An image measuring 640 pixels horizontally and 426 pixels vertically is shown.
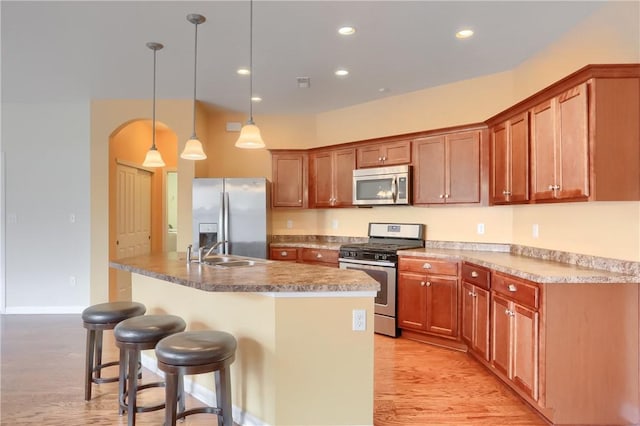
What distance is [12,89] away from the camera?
4809mm

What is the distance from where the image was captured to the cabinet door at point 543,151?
291 centimetres

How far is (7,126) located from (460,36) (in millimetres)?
5592

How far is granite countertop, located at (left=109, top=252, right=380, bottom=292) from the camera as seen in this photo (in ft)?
7.05

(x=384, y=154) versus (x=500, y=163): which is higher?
(x=384, y=154)

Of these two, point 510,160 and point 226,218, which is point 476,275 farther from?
point 226,218

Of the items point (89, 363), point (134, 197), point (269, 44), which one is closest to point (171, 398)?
point (89, 363)

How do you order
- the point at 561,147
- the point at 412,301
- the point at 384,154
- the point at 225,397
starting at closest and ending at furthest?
the point at 225,397, the point at 561,147, the point at 412,301, the point at 384,154

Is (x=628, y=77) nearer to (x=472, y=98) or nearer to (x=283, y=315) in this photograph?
(x=472, y=98)

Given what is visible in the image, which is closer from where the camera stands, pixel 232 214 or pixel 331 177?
pixel 232 214

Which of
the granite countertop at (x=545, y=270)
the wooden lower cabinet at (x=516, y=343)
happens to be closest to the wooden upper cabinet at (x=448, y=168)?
the granite countertop at (x=545, y=270)

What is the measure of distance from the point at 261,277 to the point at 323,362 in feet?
1.91

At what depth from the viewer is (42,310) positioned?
5.37 meters

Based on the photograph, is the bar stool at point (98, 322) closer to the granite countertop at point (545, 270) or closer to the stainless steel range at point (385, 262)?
the stainless steel range at point (385, 262)

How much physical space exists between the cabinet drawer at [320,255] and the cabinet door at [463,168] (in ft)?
4.75
